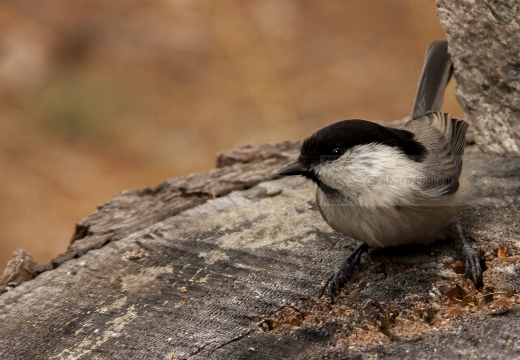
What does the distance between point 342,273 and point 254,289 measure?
1.20 ft

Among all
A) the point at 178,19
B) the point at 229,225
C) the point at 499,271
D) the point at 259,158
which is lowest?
the point at 499,271

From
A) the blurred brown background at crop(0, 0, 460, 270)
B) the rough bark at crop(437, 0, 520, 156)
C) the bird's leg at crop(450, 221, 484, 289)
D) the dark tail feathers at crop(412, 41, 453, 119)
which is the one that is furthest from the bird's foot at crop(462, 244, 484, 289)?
the blurred brown background at crop(0, 0, 460, 270)

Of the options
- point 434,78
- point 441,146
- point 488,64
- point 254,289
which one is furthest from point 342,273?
point 434,78

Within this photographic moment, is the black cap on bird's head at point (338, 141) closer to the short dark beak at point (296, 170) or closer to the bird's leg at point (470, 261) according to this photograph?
the short dark beak at point (296, 170)

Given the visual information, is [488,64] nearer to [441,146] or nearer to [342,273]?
[441,146]

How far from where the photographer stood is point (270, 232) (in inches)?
125

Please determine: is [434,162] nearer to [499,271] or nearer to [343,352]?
[499,271]

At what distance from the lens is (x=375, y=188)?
2.81 metres

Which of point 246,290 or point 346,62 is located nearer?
point 246,290

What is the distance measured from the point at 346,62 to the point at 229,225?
4.60 m

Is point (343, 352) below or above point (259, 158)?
below

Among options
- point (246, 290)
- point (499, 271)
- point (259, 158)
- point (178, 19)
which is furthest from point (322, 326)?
point (178, 19)

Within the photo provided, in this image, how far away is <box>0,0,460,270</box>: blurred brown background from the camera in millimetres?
6375

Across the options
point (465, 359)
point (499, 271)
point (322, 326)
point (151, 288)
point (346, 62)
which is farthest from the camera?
point (346, 62)
